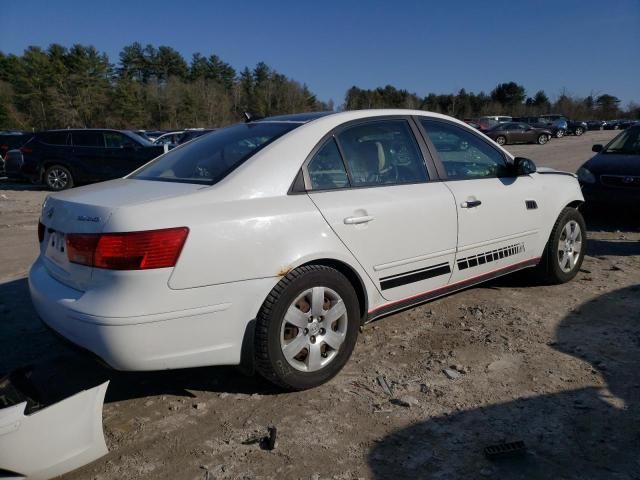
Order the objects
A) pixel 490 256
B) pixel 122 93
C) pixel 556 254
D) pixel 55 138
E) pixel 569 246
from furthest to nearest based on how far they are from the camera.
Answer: pixel 122 93 < pixel 55 138 < pixel 569 246 < pixel 556 254 < pixel 490 256

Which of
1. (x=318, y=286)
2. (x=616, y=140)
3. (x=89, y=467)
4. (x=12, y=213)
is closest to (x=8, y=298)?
(x=89, y=467)

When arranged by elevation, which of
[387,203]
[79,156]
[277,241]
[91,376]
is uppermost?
[387,203]

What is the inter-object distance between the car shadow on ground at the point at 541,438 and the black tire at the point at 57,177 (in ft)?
46.0

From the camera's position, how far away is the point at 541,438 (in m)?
2.57

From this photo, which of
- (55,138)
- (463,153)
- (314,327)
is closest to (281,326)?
(314,327)

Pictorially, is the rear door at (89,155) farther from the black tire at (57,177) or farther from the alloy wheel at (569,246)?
the alloy wheel at (569,246)

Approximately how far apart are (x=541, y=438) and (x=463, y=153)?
231cm

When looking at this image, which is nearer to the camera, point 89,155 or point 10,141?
point 89,155

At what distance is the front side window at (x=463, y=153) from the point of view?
3943 millimetres

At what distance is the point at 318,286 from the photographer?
9.79 feet

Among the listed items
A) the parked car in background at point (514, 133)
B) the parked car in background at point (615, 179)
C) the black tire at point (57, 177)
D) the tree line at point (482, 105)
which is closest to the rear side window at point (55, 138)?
the black tire at point (57, 177)

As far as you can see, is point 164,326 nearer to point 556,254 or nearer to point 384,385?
point 384,385

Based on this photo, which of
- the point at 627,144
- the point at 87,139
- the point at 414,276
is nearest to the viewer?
the point at 414,276

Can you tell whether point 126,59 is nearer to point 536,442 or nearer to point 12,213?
point 12,213
